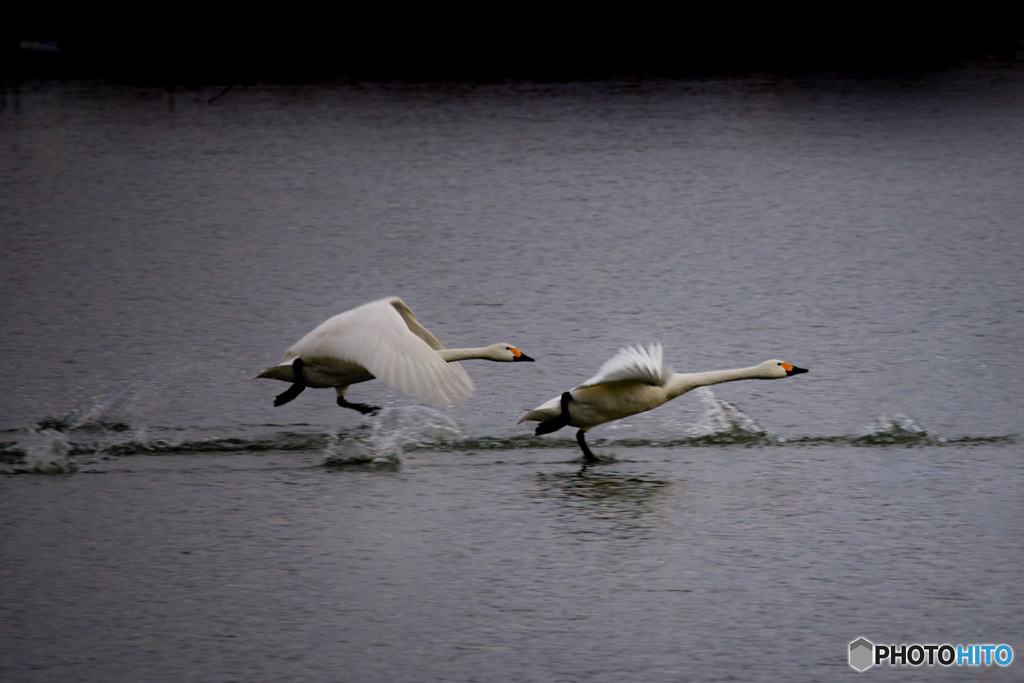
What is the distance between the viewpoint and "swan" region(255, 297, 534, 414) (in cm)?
780

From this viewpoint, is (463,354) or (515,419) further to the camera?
(515,419)

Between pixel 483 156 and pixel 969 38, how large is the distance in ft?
38.9

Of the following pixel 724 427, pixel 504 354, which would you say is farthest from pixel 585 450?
pixel 724 427

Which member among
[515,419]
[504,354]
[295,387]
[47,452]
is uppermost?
[504,354]

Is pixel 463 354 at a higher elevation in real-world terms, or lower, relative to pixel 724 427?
higher

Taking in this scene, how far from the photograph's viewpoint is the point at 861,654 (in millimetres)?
6086

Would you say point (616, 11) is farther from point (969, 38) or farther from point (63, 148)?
point (63, 148)

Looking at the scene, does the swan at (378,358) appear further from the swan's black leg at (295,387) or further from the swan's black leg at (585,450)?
the swan's black leg at (585,450)

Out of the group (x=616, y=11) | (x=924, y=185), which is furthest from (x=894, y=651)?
(x=616, y=11)

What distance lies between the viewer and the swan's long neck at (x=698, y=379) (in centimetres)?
802

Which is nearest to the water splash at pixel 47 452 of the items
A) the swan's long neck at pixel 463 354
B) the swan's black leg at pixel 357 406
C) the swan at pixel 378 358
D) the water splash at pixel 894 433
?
the swan at pixel 378 358

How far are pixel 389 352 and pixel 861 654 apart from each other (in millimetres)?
2864

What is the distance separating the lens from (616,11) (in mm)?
29844

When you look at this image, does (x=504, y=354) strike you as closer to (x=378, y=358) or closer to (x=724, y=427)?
(x=378, y=358)
